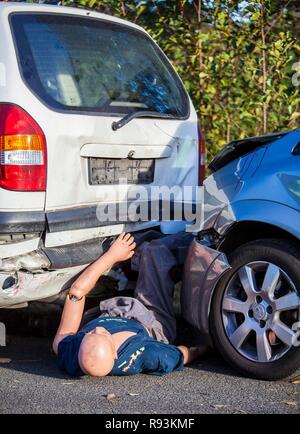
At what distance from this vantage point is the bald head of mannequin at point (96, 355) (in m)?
4.74

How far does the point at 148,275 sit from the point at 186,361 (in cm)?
56

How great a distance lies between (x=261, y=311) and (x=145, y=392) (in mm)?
771

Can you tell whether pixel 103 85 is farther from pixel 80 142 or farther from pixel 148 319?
pixel 148 319

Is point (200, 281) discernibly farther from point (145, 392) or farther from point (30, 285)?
point (30, 285)

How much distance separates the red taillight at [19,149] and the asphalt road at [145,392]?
108 centimetres

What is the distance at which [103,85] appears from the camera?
18.4ft

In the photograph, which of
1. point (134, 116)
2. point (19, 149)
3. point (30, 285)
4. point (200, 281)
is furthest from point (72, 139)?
point (200, 281)

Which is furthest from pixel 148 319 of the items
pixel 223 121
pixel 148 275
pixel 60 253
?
pixel 223 121

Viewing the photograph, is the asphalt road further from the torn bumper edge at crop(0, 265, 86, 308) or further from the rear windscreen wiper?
the rear windscreen wiper

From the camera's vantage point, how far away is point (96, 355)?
15.5 ft

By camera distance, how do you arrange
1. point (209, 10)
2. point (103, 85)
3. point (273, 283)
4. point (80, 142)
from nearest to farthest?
point (273, 283) → point (80, 142) → point (103, 85) → point (209, 10)

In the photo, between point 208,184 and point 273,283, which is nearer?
point 273,283

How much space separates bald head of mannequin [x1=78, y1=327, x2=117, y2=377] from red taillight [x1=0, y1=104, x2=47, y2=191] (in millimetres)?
912
